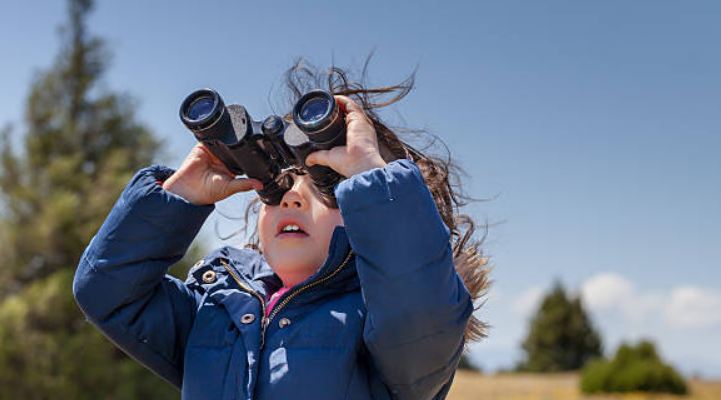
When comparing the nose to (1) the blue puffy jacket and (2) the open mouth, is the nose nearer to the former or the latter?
(2) the open mouth

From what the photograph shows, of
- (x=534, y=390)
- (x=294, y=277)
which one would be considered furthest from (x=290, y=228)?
(x=534, y=390)

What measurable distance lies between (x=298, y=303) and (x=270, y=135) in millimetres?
414

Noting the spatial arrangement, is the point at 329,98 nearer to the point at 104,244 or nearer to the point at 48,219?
the point at 104,244

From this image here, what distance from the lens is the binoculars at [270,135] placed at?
6.31 feet

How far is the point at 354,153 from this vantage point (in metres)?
1.91

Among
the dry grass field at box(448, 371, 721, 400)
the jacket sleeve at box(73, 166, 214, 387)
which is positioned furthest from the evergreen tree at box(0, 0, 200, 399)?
the jacket sleeve at box(73, 166, 214, 387)

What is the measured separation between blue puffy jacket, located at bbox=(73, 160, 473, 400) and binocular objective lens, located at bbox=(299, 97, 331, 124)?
0.19m

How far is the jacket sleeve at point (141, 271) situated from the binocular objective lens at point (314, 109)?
0.40m

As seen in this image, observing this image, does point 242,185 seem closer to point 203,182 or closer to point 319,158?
point 203,182

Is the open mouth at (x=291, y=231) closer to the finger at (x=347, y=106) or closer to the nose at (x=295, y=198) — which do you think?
the nose at (x=295, y=198)

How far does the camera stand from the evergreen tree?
374 inches

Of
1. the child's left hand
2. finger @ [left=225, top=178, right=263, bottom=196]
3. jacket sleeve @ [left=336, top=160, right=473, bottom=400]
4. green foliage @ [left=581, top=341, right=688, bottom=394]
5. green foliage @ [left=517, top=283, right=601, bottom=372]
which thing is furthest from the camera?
green foliage @ [left=517, top=283, right=601, bottom=372]

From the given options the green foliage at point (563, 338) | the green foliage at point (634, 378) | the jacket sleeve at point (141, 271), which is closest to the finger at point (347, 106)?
the jacket sleeve at point (141, 271)

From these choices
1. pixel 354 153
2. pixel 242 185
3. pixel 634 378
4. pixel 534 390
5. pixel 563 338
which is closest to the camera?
pixel 354 153
